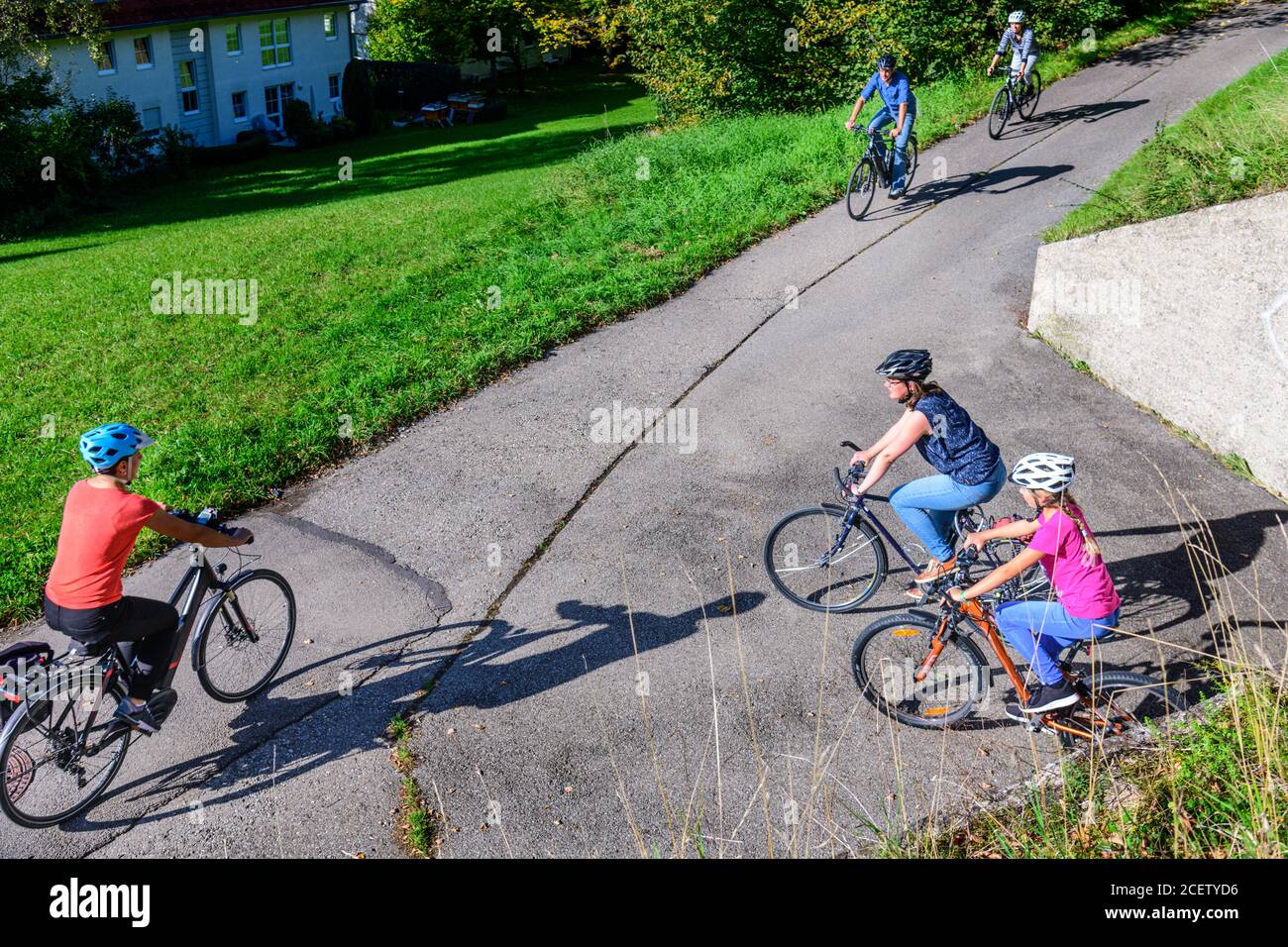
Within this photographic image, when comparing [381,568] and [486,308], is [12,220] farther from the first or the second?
[381,568]

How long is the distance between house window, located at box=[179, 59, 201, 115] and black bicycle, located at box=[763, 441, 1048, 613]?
40.9 metres

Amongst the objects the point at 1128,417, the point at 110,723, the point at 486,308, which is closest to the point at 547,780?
the point at 110,723

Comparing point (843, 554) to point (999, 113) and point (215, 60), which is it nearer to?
point (999, 113)

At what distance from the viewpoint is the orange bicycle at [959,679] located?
5.64 meters

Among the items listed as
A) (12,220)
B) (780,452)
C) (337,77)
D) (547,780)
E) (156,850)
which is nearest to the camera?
(156,850)

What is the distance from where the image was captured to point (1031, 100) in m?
18.9

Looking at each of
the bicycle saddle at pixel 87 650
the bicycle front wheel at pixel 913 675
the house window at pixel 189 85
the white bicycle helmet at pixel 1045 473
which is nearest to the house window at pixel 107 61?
the house window at pixel 189 85

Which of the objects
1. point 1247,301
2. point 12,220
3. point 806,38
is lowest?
point 12,220

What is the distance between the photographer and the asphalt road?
18.3 feet

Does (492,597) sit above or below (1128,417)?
below

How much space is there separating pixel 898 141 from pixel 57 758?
13675 millimetres

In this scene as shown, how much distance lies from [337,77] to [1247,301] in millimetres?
47850

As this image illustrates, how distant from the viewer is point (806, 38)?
24891 millimetres

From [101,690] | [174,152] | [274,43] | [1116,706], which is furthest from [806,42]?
[274,43]
